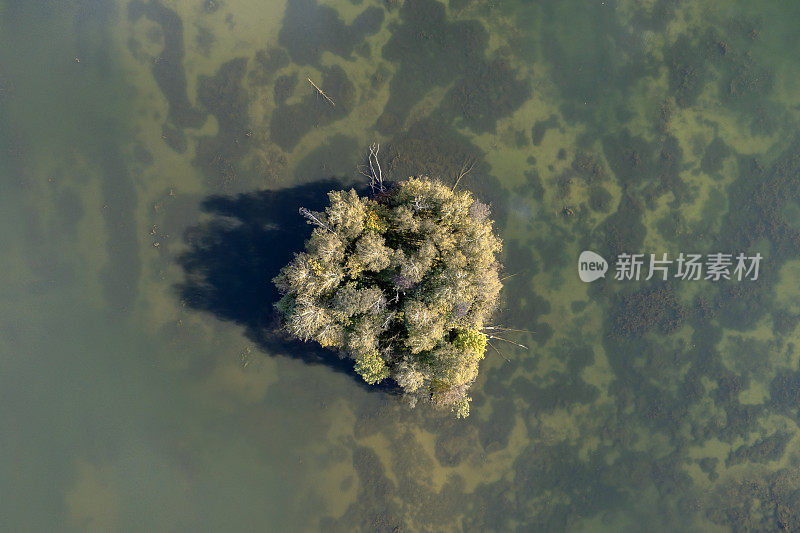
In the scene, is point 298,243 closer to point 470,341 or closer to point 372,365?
point 372,365

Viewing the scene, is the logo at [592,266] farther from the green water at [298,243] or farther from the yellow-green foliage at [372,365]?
the yellow-green foliage at [372,365]

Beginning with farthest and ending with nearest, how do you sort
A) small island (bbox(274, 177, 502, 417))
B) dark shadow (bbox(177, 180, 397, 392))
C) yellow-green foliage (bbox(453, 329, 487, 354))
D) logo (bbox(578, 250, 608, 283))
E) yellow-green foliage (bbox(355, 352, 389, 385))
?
logo (bbox(578, 250, 608, 283)) → dark shadow (bbox(177, 180, 397, 392)) → yellow-green foliage (bbox(453, 329, 487, 354)) → yellow-green foliage (bbox(355, 352, 389, 385)) → small island (bbox(274, 177, 502, 417))

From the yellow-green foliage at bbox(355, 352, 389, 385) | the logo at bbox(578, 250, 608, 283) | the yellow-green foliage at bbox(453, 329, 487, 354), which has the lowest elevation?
the yellow-green foliage at bbox(355, 352, 389, 385)

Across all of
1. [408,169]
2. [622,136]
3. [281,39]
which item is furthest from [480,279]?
[281,39]

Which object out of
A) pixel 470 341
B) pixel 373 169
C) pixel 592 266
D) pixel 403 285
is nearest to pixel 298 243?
pixel 373 169

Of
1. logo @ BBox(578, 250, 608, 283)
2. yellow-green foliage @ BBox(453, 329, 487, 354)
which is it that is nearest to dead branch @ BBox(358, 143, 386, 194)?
yellow-green foliage @ BBox(453, 329, 487, 354)

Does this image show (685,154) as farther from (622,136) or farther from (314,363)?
(314,363)

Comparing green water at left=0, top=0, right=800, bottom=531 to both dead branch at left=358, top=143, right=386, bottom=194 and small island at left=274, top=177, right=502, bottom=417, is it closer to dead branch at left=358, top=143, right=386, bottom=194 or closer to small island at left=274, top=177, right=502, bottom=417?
dead branch at left=358, top=143, right=386, bottom=194
